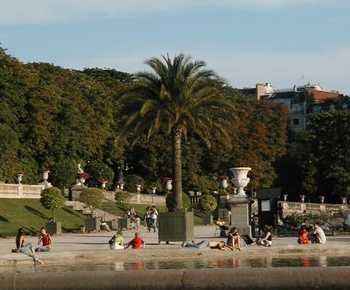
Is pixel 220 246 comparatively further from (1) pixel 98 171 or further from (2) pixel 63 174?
(1) pixel 98 171

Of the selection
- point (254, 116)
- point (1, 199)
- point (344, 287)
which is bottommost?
point (344, 287)

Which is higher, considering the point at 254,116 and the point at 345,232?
the point at 254,116

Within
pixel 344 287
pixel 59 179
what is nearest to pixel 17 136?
pixel 59 179

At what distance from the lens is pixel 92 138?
274ft

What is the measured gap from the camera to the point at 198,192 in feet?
292

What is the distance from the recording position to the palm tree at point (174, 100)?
133 feet

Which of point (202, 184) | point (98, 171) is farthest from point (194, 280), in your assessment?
point (202, 184)

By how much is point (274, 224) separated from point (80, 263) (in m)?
17.0

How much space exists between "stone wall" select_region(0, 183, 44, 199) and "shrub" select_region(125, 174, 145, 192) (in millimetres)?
24099

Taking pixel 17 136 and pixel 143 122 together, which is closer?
pixel 143 122

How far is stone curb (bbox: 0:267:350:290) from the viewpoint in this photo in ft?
42.0

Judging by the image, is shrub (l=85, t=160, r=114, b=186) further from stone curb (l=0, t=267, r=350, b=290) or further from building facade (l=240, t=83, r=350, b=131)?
stone curb (l=0, t=267, r=350, b=290)

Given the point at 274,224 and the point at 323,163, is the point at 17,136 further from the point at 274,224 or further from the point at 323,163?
the point at 323,163

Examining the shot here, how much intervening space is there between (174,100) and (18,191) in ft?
73.1
